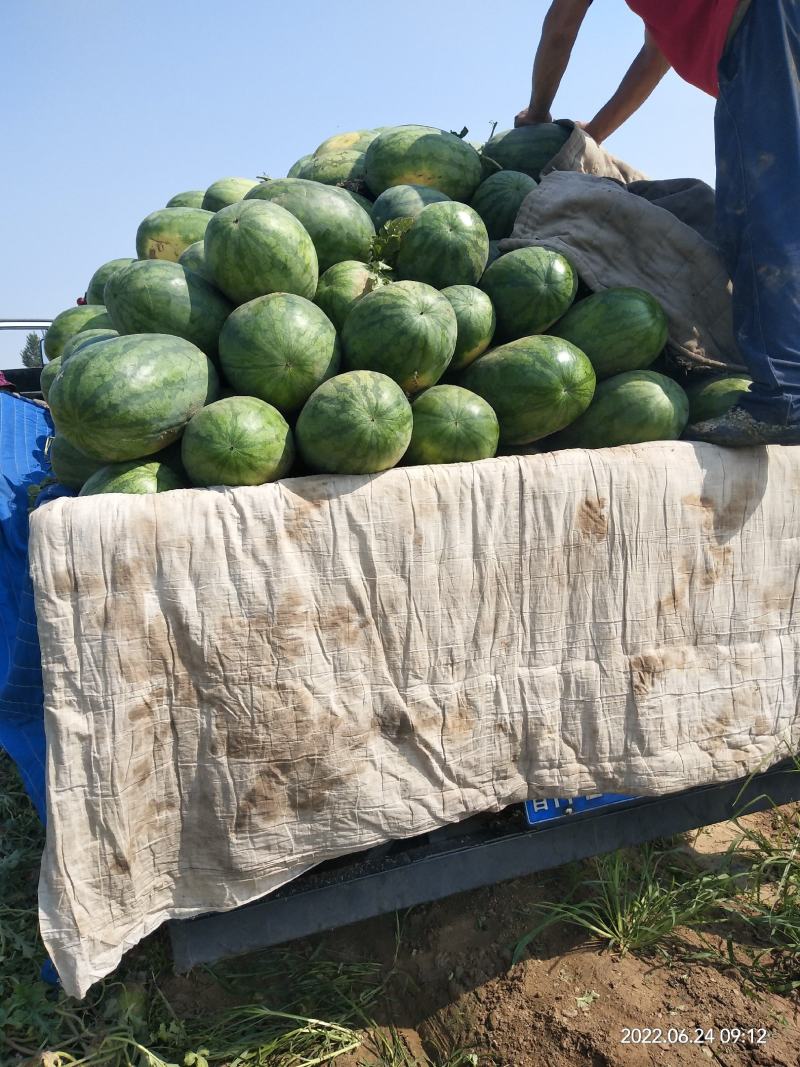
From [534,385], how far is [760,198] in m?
1.10

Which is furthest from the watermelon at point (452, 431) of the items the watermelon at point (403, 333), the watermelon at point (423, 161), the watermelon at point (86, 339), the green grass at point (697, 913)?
the green grass at point (697, 913)

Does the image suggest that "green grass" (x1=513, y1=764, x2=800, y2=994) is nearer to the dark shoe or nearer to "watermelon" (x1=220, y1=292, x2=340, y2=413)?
the dark shoe

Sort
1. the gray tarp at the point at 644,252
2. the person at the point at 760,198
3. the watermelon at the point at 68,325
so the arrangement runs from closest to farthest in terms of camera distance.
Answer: the person at the point at 760,198, the gray tarp at the point at 644,252, the watermelon at the point at 68,325

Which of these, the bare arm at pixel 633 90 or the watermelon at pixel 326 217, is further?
the bare arm at pixel 633 90

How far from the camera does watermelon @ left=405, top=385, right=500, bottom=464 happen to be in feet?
7.29

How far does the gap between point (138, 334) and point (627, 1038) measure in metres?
2.63

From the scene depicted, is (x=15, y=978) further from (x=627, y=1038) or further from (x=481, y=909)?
(x=627, y=1038)

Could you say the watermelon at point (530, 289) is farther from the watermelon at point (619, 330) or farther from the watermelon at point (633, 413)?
the watermelon at point (633, 413)

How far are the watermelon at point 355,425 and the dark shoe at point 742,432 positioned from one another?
1.06 m

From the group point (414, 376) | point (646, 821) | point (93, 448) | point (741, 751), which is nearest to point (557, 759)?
point (646, 821)

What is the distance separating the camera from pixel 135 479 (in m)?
2.07

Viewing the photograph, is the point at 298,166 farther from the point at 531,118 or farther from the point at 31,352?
the point at 31,352

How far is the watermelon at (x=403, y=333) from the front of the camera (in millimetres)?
2197

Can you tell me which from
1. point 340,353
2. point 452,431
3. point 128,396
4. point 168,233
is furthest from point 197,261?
point 452,431
